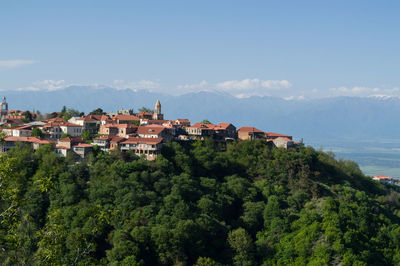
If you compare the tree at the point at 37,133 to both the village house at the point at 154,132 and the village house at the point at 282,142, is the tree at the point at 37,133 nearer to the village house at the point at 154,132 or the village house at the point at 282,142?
the village house at the point at 154,132

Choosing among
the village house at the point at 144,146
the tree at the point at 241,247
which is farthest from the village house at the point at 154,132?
the tree at the point at 241,247

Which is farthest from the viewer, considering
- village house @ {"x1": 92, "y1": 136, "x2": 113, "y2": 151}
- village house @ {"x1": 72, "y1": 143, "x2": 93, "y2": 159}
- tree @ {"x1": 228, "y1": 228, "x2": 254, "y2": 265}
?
village house @ {"x1": 92, "y1": 136, "x2": 113, "y2": 151}

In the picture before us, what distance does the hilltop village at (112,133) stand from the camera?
60844mm

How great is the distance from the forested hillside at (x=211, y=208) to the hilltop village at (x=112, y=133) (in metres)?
2.33

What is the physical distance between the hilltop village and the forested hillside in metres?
2.33

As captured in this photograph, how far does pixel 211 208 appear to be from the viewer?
2023 inches

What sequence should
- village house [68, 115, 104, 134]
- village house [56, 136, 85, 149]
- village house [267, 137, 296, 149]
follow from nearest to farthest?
village house [56, 136, 85, 149], village house [68, 115, 104, 134], village house [267, 137, 296, 149]

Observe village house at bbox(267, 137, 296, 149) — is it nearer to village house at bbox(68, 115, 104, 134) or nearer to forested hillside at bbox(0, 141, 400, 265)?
forested hillside at bbox(0, 141, 400, 265)

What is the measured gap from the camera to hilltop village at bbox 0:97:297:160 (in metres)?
60.8

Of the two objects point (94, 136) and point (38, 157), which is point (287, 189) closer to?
point (94, 136)

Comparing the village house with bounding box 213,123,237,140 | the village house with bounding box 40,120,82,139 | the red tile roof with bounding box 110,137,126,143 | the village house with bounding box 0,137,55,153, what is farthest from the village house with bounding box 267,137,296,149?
the village house with bounding box 0,137,55,153

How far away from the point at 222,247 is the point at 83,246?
Answer: 31949 millimetres

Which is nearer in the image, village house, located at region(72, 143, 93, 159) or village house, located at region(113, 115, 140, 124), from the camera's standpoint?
village house, located at region(72, 143, 93, 159)

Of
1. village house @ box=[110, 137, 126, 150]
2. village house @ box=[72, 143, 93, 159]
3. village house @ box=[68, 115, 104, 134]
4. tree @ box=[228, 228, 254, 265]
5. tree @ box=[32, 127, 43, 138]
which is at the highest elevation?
village house @ box=[68, 115, 104, 134]
